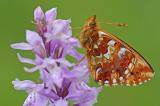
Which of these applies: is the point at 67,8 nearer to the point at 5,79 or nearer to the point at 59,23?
the point at 5,79

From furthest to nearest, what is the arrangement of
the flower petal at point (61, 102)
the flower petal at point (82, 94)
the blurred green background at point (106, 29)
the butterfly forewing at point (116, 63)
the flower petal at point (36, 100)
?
the blurred green background at point (106, 29), the butterfly forewing at point (116, 63), the flower petal at point (82, 94), the flower petal at point (36, 100), the flower petal at point (61, 102)

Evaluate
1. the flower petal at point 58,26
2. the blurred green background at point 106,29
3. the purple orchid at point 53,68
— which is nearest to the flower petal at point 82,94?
the purple orchid at point 53,68

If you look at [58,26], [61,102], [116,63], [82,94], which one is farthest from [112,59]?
[61,102]

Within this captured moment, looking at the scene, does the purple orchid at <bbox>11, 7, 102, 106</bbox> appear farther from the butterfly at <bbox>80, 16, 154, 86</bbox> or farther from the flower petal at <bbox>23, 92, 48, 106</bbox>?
the butterfly at <bbox>80, 16, 154, 86</bbox>

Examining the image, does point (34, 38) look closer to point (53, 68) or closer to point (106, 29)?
point (53, 68)

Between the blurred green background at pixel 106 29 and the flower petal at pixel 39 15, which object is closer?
the flower petal at pixel 39 15

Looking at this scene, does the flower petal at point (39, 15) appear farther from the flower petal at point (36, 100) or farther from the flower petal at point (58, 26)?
the flower petal at point (36, 100)

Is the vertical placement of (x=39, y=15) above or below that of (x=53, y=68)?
above
